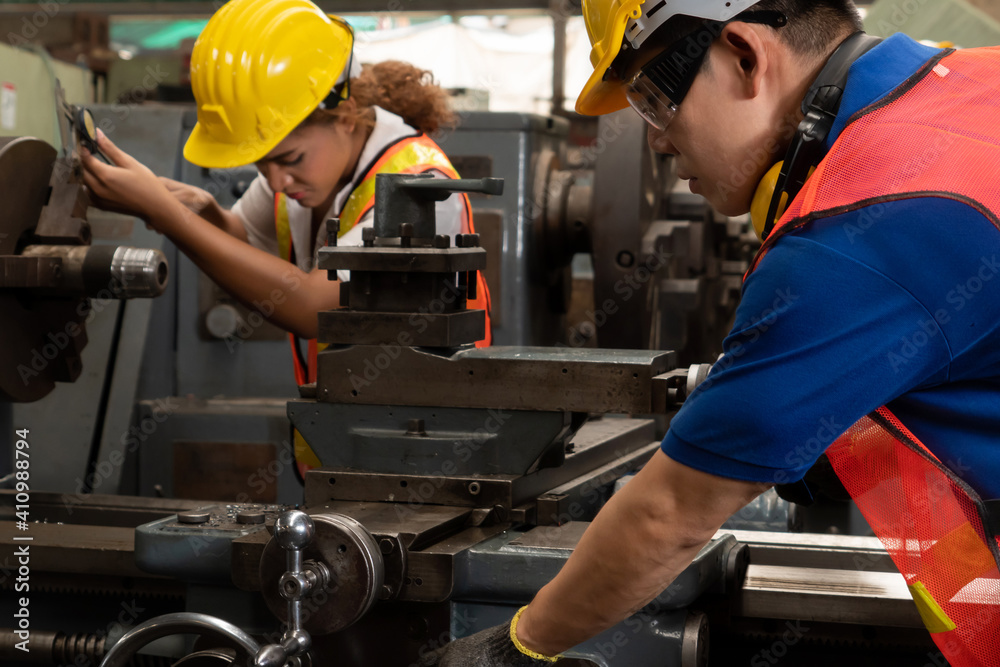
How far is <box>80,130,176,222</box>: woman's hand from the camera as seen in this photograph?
1.54 metres

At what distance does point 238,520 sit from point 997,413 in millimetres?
823

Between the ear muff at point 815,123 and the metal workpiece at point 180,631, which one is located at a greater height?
the ear muff at point 815,123

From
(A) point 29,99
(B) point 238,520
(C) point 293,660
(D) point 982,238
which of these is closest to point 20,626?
(B) point 238,520

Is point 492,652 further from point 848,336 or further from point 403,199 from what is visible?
point 403,199

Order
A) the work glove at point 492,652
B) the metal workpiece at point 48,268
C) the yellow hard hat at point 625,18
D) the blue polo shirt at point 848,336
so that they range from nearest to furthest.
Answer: the blue polo shirt at point 848,336 < the yellow hard hat at point 625,18 < the work glove at point 492,652 < the metal workpiece at point 48,268

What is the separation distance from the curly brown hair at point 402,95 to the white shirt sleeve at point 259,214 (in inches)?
11.4

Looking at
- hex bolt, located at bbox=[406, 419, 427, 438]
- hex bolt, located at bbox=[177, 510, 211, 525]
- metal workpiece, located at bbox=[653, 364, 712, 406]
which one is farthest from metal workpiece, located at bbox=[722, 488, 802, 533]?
hex bolt, located at bbox=[177, 510, 211, 525]

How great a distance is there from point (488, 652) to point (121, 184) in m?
0.99

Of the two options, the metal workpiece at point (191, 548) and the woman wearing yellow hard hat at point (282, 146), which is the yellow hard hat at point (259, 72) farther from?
the metal workpiece at point (191, 548)

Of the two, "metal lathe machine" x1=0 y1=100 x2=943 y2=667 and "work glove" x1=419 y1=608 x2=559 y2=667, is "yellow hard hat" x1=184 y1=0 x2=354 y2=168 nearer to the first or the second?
"metal lathe machine" x1=0 y1=100 x2=943 y2=667

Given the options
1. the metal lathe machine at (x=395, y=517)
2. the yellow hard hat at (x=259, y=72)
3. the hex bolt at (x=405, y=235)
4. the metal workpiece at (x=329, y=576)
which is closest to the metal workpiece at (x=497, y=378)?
the metal lathe machine at (x=395, y=517)

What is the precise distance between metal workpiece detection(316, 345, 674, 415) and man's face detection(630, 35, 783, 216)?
340 millimetres

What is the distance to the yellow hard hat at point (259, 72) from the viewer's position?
1550 millimetres

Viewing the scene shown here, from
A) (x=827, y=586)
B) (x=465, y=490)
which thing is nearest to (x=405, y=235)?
(x=465, y=490)
